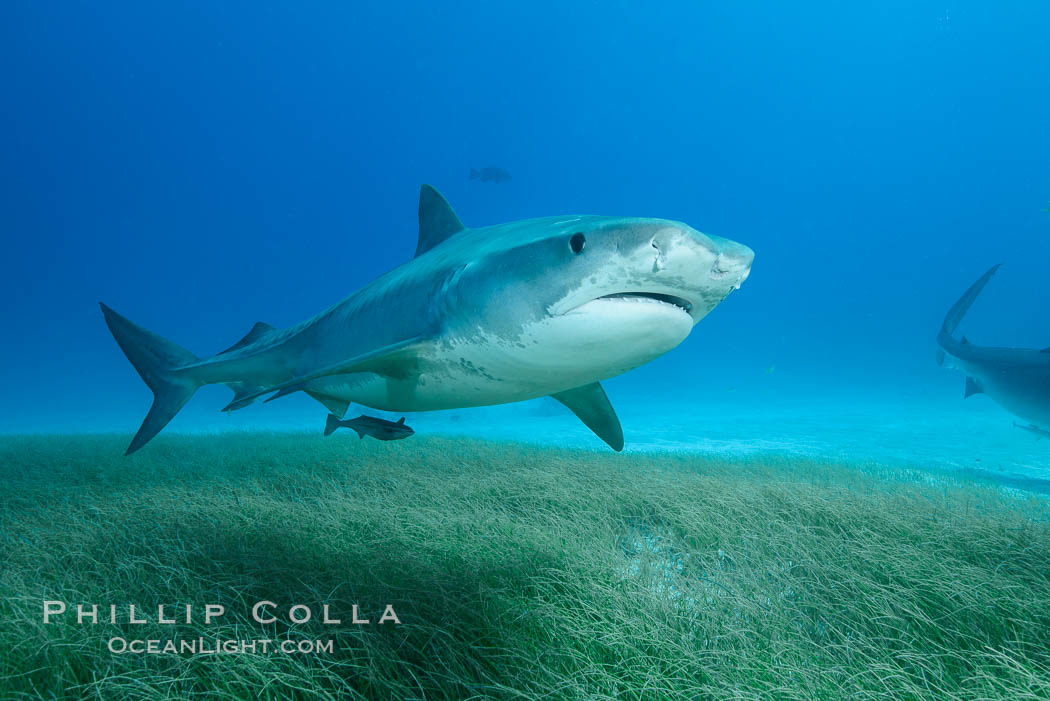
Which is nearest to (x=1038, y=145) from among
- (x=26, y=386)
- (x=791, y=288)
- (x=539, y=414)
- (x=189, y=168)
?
(x=791, y=288)

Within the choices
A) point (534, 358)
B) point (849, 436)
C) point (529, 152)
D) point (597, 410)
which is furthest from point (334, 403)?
point (529, 152)

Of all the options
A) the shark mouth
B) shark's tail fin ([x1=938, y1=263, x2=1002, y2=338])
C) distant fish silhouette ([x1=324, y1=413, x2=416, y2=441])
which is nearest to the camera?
the shark mouth

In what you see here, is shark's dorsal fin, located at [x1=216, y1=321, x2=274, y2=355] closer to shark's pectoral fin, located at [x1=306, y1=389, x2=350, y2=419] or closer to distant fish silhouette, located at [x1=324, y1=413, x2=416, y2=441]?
shark's pectoral fin, located at [x1=306, y1=389, x2=350, y2=419]

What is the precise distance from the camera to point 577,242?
→ 2.32 meters

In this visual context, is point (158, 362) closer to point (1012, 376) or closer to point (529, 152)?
point (1012, 376)

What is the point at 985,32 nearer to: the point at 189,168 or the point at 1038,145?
the point at 1038,145

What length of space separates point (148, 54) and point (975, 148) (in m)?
217

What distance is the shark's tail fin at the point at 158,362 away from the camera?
5.45 m

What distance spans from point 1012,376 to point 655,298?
11.1 meters

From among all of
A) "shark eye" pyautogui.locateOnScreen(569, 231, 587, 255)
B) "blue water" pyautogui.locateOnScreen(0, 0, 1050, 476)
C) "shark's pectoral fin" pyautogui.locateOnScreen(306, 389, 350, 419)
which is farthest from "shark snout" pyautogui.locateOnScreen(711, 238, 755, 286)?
"blue water" pyautogui.locateOnScreen(0, 0, 1050, 476)

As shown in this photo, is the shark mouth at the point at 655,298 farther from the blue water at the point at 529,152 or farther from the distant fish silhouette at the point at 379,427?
the blue water at the point at 529,152

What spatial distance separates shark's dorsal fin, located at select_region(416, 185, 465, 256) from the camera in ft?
16.4

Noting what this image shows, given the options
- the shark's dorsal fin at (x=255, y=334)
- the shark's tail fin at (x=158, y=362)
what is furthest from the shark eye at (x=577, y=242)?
the shark's tail fin at (x=158, y=362)

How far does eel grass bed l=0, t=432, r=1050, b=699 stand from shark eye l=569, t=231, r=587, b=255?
1832 mm
